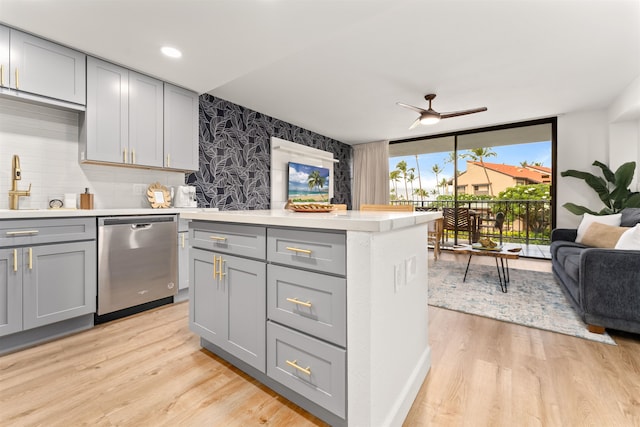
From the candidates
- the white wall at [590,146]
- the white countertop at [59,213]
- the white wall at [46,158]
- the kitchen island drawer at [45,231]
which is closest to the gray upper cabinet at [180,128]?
the white wall at [46,158]

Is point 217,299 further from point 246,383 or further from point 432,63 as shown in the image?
point 432,63

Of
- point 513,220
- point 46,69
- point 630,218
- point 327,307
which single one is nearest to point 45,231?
point 46,69

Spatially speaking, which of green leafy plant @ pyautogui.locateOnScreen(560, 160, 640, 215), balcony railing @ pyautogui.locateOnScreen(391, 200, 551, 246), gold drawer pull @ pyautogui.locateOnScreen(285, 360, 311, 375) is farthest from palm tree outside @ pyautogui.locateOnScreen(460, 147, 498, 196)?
gold drawer pull @ pyautogui.locateOnScreen(285, 360, 311, 375)

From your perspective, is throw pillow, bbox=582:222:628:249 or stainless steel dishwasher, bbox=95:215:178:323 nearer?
stainless steel dishwasher, bbox=95:215:178:323

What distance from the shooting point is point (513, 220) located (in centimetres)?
630

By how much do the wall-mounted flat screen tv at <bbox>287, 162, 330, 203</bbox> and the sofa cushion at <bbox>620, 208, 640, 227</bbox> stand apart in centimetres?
423

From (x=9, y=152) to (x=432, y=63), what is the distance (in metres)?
3.86

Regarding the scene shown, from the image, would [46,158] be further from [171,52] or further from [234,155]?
[234,155]

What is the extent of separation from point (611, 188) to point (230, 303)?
18.6 feet

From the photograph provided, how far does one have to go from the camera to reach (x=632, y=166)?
3.83 metres

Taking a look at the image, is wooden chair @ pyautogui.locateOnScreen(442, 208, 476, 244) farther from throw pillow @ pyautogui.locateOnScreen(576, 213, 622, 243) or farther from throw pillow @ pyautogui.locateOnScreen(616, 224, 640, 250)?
throw pillow @ pyautogui.locateOnScreen(616, 224, 640, 250)

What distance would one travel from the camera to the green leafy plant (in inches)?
152

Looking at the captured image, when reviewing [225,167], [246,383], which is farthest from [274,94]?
[246,383]


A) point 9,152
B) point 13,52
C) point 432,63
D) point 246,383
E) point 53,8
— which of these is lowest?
point 246,383
